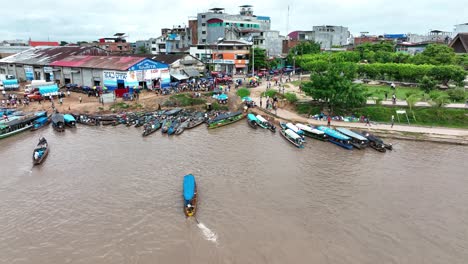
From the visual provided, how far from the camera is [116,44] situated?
99250mm

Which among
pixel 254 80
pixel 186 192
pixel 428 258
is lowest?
pixel 428 258

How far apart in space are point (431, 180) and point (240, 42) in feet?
157

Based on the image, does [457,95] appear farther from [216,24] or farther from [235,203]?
[216,24]

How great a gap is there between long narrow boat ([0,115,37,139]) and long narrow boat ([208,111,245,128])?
2025 cm

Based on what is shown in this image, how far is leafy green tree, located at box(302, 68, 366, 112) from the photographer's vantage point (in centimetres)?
3703

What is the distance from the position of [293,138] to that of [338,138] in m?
4.19

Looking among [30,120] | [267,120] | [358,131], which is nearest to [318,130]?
→ [358,131]

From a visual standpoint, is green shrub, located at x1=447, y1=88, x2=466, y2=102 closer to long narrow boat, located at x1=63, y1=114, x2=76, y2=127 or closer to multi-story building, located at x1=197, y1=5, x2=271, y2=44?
long narrow boat, located at x1=63, y1=114, x2=76, y2=127

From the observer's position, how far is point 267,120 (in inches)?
1511

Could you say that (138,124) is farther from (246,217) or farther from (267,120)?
(246,217)

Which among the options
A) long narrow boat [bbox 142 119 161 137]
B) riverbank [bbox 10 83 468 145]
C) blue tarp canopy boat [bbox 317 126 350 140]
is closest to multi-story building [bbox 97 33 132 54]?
riverbank [bbox 10 83 468 145]

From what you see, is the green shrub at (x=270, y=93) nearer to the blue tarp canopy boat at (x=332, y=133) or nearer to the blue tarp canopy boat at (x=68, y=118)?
the blue tarp canopy boat at (x=332, y=133)

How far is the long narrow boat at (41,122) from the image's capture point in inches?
1459

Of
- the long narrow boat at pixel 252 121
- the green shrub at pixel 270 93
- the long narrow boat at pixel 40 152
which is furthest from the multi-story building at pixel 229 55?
the long narrow boat at pixel 40 152
